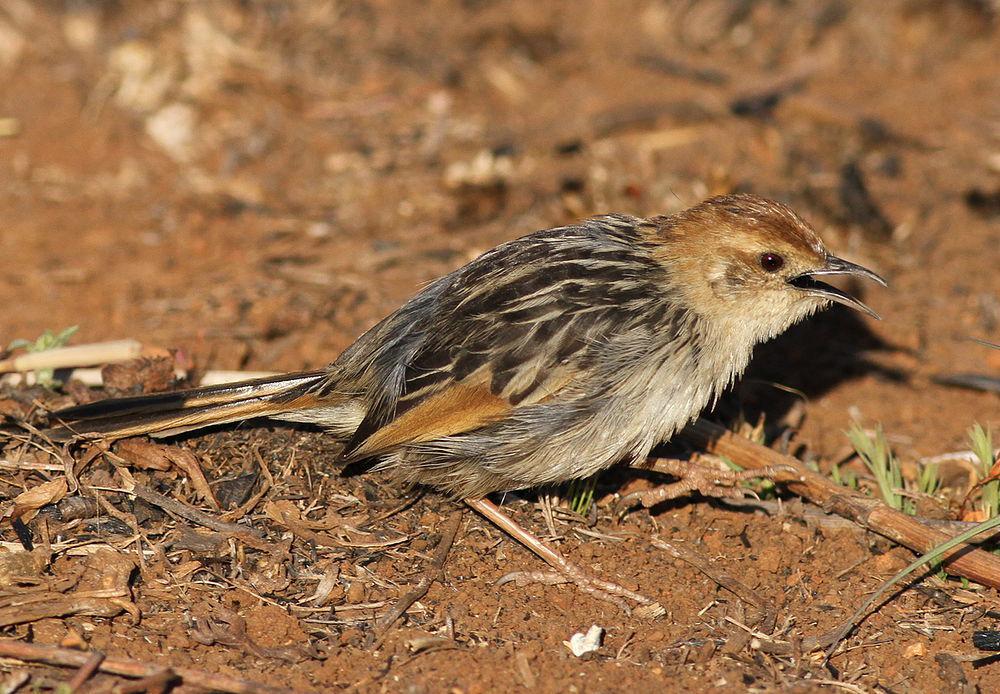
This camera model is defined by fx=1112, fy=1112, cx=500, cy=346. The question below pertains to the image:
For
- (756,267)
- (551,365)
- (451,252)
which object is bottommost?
(451,252)

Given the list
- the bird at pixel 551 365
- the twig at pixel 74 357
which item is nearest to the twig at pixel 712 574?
the bird at pixel 551 365

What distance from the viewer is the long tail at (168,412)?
5.09m

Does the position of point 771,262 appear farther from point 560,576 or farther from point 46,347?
point 46,347

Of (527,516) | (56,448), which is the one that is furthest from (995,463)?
(56,448)

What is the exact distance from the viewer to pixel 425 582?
15.8 feet

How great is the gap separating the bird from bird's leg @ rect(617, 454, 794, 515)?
1.5 inches

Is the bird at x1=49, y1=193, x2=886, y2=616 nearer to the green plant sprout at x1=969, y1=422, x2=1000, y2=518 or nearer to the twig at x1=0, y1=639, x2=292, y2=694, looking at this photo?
the green plant sprout at x1=969, y1=422, x2=1000, y2=518

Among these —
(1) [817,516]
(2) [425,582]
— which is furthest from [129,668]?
(1) [817,516]

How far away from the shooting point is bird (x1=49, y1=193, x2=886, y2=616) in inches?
192

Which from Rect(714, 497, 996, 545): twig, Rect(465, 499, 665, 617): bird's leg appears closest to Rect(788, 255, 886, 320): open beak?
Rect(714, 497, 996, 545): twig

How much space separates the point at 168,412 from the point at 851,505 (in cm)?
317

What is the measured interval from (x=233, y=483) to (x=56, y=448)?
2.68 feet

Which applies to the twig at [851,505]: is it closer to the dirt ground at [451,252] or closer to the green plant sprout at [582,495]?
the dirt ground at [451,252]

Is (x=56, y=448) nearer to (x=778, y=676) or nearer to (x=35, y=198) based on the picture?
(x=778, y=676)
